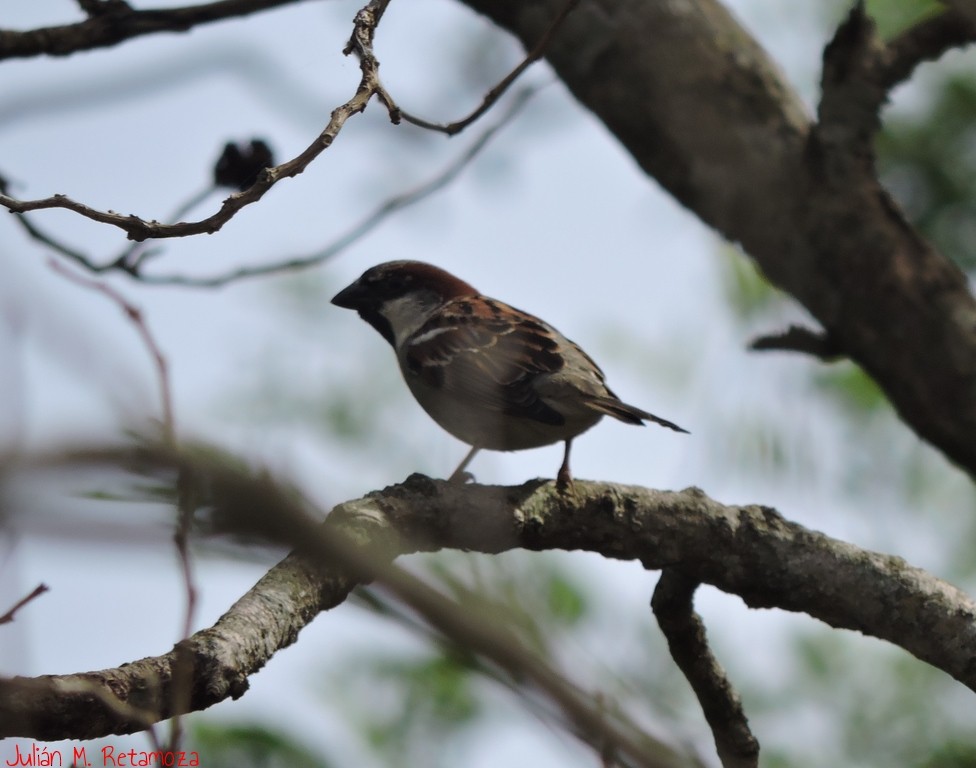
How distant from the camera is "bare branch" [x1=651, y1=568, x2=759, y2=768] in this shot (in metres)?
3.35

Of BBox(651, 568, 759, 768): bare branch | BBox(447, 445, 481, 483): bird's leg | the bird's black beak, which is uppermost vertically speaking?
BBox(651, 568, 759, 768): bare branch

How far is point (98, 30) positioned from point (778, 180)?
10.6 ft

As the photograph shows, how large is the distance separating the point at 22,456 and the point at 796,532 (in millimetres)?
3026

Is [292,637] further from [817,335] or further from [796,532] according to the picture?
[817,335]

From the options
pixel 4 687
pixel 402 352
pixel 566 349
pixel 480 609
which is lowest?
pixel 402 352

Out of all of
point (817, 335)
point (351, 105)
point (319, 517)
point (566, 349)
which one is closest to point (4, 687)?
point (319, 517)

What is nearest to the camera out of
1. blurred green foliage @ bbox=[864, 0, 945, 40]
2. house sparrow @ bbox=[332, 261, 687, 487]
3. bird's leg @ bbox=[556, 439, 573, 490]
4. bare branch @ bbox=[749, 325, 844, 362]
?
bird's leg @ bbox=[556, 439, 573, 490]

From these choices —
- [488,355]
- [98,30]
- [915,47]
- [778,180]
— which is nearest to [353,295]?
[488,355]

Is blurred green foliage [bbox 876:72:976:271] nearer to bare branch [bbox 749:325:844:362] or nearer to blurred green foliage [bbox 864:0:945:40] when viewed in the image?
blurred green foliage [bbox 864:0:945:40]

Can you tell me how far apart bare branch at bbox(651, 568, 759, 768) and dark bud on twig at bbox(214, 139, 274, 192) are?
2.49 m

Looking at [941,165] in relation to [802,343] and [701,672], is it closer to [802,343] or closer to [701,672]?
[802,343]

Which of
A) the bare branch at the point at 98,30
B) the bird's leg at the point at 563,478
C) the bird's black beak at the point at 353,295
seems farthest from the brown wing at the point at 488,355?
the bare branch at the point at 98,30

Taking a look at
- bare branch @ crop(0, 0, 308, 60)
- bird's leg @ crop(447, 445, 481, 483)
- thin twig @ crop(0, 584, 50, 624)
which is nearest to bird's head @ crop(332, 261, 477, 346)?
bird's leg @ crop(447, 445, 481, 483)

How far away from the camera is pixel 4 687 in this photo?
1.79 metres
